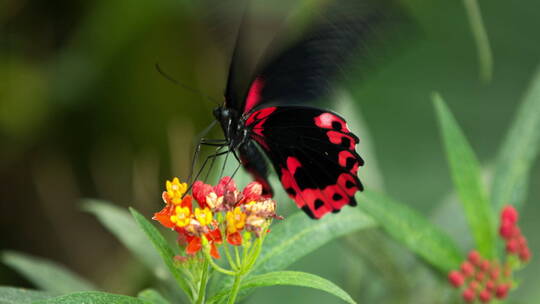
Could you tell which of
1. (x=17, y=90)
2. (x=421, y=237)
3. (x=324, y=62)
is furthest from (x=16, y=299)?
(x=17, y=90)

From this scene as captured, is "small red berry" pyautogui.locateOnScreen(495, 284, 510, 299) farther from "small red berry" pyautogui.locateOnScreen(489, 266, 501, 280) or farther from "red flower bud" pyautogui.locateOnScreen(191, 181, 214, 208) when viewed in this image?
"red flower bud" pyautogui.locateOnScreen(191, 181, 214, 208)

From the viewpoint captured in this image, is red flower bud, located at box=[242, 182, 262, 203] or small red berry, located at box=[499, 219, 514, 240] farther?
small red berry, located at box=[499, 219, 514, 240]

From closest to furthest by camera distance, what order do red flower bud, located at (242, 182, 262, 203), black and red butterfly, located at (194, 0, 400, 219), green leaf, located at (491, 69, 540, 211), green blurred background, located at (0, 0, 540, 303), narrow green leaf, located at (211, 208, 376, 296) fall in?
red flower bud, located at (242, 182, 262, 203)
narrow green leaf, located at (211, 208, 376, 296)
black and red butterfly, located at (194, 0, 400, 219)
green leaf, located at (491, 69, 540, 211)
green blurred background, located at (0, 0, 540, 303)

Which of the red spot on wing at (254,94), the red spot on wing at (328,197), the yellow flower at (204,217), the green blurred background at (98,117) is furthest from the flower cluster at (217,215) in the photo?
the green blurred background at (98,117)

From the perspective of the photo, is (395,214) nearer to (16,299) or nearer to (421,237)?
(421,237)

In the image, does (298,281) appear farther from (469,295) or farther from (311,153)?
(469,295)

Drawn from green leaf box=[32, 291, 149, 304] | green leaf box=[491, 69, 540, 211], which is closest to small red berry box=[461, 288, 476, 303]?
green leaf box=[491, 69, 540, 211]

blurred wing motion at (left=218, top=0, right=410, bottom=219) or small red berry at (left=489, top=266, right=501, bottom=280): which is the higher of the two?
blurred wing motion at (left=218, top=0, right=410, bottom=219)
